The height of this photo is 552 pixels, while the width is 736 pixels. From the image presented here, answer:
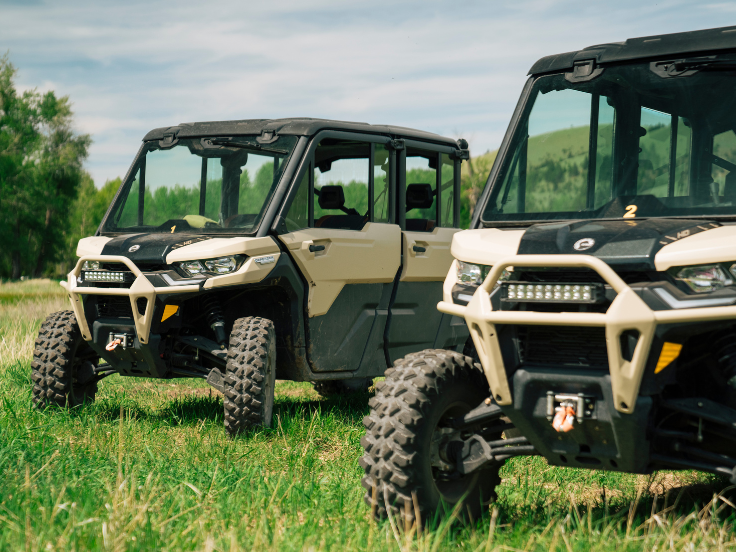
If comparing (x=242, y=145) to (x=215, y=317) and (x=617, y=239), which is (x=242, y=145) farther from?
(x=617, y=239)

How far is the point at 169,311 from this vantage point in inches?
260

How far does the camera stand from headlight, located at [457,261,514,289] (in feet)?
13.1

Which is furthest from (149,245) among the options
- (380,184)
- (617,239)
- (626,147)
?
(617,239)

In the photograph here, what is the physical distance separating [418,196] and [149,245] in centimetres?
269

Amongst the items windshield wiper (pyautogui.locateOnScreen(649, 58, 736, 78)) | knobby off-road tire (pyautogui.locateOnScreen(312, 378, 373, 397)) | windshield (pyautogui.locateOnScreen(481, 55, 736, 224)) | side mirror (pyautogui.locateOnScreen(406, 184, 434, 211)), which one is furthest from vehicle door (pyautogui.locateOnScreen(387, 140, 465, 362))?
windshield wiper (pyautogui.locateOnScreen(649, 58, 736, 78))

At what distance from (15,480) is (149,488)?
67 centimetres

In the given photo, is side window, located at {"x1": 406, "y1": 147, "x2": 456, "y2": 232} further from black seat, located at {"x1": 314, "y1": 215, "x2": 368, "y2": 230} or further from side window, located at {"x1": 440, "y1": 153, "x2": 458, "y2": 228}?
black seat, located at {"x1": 314, "y1": 215, "x2": 368, "y2": 230}

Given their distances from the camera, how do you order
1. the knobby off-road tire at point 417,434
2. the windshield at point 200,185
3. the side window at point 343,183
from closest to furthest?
the knobby off-road tire at point 417,434, the windshield at point 200,185, the side window at point 343,183

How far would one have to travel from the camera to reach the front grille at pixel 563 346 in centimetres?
361

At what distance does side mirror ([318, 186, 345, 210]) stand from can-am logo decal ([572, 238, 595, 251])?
13.5 feet

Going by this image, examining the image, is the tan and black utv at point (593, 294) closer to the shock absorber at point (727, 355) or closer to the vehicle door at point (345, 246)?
the shock absorber at point (727, 355)

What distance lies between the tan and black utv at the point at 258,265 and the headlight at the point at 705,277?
11.8ft

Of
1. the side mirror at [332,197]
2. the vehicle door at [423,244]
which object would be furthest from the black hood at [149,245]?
the vehicle door at [423,244]

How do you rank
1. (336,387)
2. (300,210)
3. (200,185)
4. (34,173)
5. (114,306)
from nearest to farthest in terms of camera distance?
(114,306) → (300,210) → (200,185) → (336,387) → (34,173)
